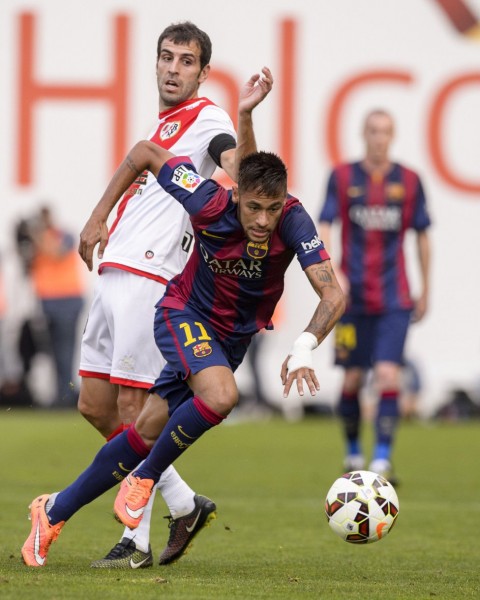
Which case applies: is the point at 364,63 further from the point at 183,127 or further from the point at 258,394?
the point at 183,127

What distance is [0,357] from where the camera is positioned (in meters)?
19.2

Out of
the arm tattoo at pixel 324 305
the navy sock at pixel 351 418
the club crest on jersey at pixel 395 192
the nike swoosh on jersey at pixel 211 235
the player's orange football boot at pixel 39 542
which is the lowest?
the navy sock at pixel 351 418

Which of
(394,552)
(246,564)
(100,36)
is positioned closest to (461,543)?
(394,552)

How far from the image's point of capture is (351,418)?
36.0ft

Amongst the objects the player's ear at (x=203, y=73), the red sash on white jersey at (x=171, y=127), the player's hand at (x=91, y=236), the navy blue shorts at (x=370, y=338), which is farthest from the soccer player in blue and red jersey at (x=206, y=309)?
the navy blue shorts at (x=370, y=338)

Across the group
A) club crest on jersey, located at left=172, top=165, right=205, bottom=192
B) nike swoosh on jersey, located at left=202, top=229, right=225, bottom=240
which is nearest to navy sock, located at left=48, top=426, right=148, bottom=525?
nike swoosh on jersey, located at left=202, top=229, right=225, bottom=240

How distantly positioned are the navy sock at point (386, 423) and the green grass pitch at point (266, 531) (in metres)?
0.35

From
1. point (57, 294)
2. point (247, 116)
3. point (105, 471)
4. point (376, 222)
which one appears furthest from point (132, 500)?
point (57, 294)

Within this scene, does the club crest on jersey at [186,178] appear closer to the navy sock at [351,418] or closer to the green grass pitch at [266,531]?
the green grass pitch at [266,531]

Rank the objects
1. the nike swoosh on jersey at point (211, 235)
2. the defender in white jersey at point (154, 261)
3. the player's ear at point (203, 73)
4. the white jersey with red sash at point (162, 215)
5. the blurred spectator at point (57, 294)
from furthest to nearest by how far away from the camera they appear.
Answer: the blurred spectator at point (57, 294)
the player's ear at point (203, 73)
the white jersey with red sash at point (162, 215)
the defender in white jersey at point (154, 261)
the nike swoosh on jersey at point (211, 235)

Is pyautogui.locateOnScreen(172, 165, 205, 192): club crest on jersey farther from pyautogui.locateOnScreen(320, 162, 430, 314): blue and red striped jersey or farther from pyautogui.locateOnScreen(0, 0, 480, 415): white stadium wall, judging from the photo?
pyautogui.locateOnScreen(0, 0, 480, 415): white stadium wall

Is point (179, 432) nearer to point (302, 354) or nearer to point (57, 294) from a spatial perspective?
point (302, 354)

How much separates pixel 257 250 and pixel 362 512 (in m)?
1.32

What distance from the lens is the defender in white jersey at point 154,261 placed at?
661cm
